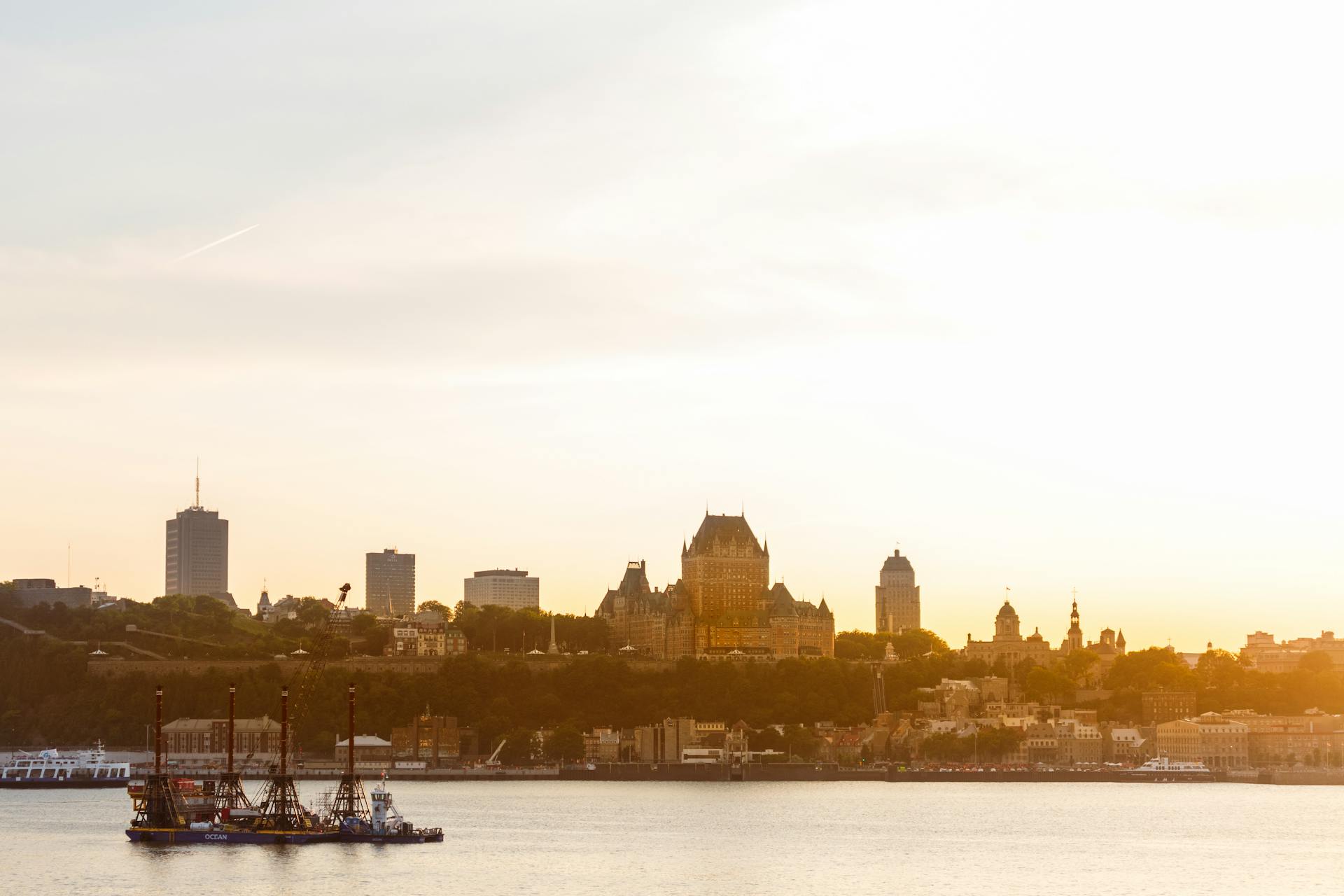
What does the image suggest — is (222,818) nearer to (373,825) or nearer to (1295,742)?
(373,825)

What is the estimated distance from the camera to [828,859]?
3743 inches

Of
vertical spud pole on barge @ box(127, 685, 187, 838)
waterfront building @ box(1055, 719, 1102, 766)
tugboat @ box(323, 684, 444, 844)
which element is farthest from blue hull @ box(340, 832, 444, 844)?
waterfront building @ box(1055, 719, 1102, 766)

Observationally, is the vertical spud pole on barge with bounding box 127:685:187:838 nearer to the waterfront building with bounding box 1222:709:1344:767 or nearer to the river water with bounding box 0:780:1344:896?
the river water with bounding box 0:780:1344:896

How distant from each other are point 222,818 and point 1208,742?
11404 cm

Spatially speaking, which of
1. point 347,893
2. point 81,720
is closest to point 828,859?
point 347,893

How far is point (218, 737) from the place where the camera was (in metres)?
188

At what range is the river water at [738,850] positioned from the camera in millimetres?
83625

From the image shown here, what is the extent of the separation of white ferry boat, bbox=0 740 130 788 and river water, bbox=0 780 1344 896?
16.4m

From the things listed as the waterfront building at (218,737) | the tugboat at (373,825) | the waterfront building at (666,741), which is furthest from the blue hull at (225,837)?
the waterfront building at (666,741)

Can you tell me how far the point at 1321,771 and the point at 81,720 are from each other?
335ft

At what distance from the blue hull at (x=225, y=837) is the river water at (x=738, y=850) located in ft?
1.55

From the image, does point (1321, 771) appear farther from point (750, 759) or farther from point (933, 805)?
point (933, 805)

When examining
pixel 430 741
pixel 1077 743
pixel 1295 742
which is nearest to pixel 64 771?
pixel 430 741

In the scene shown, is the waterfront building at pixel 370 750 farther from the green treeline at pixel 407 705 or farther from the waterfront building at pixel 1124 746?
the waterfront building at pixel 1124 746
